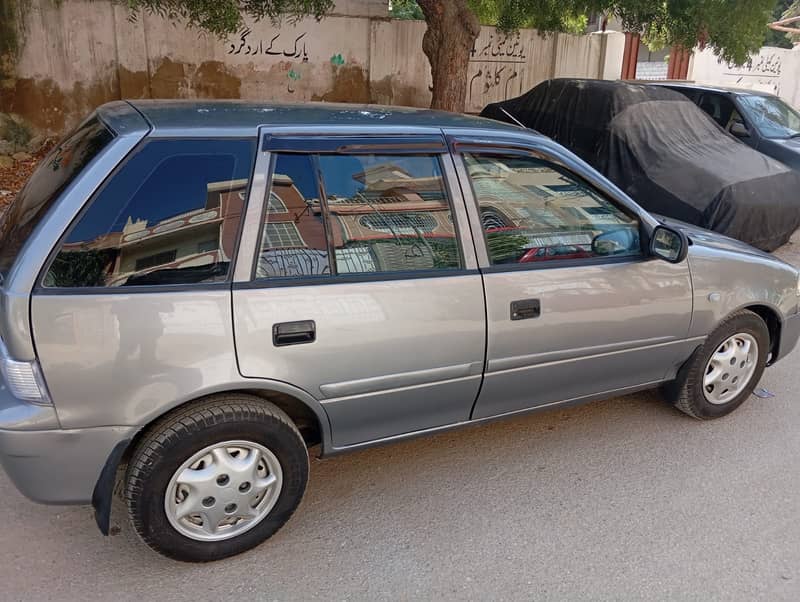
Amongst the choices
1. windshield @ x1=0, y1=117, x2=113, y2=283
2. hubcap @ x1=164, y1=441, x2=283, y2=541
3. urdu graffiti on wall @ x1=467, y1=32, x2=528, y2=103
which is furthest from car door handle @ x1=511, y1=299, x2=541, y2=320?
urdu graffiti on wall @ x1=467, y1=32, x2=528, y2=103

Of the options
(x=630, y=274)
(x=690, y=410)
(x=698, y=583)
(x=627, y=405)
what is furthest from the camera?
(x=627, y=405)

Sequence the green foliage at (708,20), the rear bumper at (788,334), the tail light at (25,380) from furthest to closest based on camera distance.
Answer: the green foliage at (708,20) < the rear bumper at (788,334) < the tail light at (25,380)

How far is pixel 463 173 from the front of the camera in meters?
2.94

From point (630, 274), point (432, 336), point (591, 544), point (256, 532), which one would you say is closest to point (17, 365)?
point (256, 532)

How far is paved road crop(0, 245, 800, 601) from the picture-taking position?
2611 mm

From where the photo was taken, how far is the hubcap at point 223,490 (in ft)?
8.35

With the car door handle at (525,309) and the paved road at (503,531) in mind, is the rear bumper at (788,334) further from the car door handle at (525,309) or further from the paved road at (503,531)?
the car door handle at (525,309)

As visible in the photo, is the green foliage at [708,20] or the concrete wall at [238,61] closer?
the green foliage at [708,20]

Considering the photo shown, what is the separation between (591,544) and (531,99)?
7920 millimetres

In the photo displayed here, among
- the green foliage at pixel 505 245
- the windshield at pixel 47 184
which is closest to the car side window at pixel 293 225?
the windshield at pixel 47 184

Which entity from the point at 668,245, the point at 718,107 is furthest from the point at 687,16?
the point at 668,245

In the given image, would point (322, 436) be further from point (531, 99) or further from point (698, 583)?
point (531, 99)

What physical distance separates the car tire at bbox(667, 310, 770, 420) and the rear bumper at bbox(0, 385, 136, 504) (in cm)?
291

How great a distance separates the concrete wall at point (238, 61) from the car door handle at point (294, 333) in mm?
9321
